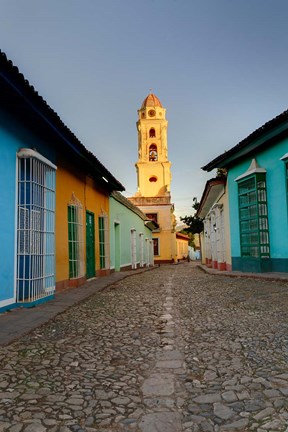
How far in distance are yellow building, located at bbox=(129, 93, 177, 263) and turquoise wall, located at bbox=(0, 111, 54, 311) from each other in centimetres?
2963

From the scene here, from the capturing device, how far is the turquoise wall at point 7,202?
533 cm

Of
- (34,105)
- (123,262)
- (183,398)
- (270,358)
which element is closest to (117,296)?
(34,105)

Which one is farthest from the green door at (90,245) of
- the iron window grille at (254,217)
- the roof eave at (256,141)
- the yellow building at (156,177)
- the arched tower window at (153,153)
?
the arched tower window at (153,153)

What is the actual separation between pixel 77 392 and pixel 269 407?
3.94 feet

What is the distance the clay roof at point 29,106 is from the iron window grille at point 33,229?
61 centimetres

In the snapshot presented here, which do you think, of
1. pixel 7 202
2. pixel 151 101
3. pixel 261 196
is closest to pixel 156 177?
pixel 151 101

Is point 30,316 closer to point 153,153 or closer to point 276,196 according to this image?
point 276,196

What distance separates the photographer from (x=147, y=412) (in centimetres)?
214

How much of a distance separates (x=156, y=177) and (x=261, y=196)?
2698 cm

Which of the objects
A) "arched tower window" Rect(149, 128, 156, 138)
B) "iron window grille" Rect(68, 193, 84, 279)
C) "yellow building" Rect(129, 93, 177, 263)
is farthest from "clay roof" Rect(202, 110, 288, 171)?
"arched tower window" Rect(149, 128, 156, 138)

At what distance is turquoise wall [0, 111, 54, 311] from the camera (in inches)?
210

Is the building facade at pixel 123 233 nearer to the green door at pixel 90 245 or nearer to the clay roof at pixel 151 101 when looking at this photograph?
the green door at pixel 90 245

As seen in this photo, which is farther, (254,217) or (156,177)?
(156,177)

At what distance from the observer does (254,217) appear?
419 inches
